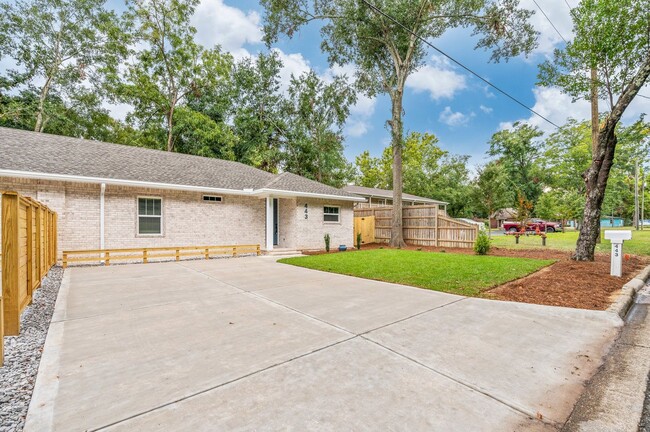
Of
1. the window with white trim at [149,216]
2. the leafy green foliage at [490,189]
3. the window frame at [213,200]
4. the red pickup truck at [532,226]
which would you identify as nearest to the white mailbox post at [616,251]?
the leafy green foliage at [490,189]

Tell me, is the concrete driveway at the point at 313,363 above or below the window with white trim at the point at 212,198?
below

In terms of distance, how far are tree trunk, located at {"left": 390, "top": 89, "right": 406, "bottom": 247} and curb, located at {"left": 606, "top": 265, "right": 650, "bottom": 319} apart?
29.9 feet

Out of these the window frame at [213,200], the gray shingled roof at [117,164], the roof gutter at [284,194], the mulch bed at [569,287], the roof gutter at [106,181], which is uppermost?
the gray shingled roof at [117,164]

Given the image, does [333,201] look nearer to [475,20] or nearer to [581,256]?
[581,256]

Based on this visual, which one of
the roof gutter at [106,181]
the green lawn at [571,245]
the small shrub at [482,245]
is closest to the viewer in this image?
the roof gutter at [106,181]

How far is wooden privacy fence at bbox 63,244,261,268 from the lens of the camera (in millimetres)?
9031

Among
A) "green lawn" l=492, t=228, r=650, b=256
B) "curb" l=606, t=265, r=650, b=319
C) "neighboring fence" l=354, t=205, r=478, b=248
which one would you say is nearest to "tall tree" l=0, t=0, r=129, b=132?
"neighboring fence" l=354, t=205, r=478, b=248

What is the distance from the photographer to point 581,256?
8.87m

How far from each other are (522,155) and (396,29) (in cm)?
3320

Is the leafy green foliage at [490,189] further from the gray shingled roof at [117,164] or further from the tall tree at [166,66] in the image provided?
the tall tree at [166,66]

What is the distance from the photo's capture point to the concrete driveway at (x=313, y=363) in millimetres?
1998

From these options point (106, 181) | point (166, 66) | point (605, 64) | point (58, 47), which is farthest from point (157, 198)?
point (58, 47)

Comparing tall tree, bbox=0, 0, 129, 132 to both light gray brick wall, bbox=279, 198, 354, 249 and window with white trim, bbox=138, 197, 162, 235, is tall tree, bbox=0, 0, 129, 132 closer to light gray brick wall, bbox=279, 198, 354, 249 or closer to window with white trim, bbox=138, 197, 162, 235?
window with white trim, bbox=138, 197, 162, 235

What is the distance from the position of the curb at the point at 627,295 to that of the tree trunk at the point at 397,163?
912cm
